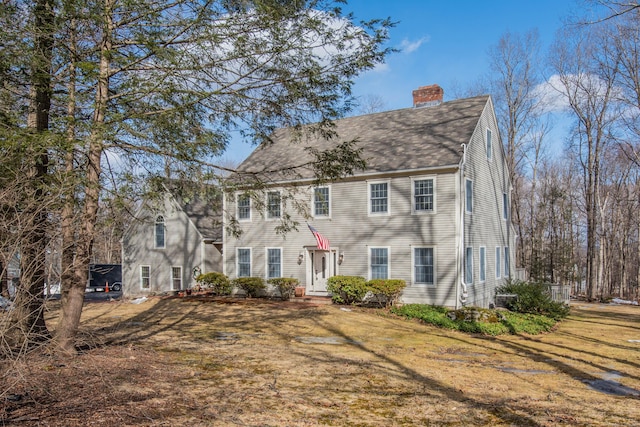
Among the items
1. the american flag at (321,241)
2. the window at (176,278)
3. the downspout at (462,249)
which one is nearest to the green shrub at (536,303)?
the downspout at (462,249)

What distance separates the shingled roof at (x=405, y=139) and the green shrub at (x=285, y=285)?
4617 millimetres

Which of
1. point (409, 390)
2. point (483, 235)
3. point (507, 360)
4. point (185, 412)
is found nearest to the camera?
point (185, 412)

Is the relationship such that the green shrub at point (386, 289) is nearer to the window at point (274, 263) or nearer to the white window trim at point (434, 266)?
the white window trim at point (434, 266)

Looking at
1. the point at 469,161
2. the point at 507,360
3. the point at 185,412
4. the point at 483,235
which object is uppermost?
the point at 469,161

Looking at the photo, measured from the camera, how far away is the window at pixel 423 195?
17.7 meters

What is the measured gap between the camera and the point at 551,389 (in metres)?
7.68

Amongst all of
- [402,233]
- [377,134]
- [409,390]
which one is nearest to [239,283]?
[402,233]

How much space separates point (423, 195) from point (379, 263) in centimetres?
327

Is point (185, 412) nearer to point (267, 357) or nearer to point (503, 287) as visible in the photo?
point (267, 357)

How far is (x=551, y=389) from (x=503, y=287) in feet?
45.2

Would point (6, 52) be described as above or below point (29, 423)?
above

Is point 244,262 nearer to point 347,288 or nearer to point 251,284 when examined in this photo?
point 251,284

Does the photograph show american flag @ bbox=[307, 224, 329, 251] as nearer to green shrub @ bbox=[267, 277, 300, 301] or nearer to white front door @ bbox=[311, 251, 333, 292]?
white front door @ bbox=[311, 251, 333, 292]

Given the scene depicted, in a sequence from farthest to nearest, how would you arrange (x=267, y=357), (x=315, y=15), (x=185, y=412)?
(x=267, y=357) → (x=315, y=15) → (x=185, y=412)
